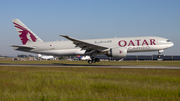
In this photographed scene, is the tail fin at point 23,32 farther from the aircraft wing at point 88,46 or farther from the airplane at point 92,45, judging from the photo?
the aircraft wing at point 88,46

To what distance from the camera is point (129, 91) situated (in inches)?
373

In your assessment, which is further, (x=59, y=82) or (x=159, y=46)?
(x=159, y=46)

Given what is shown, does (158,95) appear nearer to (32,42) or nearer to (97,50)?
(97,50)

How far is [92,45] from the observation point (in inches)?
1168

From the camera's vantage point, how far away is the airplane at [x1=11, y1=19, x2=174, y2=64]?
98.3ft

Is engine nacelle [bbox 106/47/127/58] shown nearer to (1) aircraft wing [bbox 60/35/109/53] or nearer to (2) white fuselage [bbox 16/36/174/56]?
(1) aircraft wing [bbox 60/35/109/53]

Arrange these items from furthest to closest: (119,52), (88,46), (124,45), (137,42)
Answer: (124,45) < (137,42) < (88,46) < (119,52)

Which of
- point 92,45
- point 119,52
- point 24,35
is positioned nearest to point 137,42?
point 119,52

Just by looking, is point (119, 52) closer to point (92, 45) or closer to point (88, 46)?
point (92, 45)

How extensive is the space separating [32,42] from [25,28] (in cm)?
286

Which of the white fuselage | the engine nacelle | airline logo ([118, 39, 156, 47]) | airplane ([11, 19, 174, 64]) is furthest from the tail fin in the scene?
airline logo ([118, 39, 156, 47])

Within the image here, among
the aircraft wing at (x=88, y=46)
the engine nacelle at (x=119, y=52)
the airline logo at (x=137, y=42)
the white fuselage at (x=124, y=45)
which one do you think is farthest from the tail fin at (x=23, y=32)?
the airline logo at (x=137, y=42)

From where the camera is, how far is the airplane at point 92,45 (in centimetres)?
2995

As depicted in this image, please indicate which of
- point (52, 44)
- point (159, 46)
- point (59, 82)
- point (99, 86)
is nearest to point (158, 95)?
point (99, 86)
